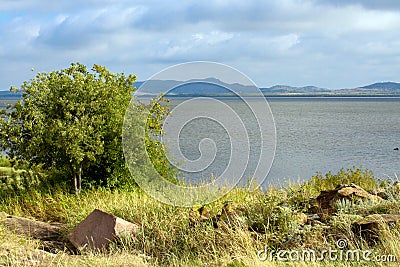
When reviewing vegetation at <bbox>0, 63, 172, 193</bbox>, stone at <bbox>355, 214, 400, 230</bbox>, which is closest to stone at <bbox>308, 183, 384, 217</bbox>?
stone at <bbox>355, 214, 400, 230</bbox>

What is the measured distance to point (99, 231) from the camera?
22.2 feet

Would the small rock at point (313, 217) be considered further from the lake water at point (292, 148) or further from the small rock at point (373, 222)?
the lake water at point (292, 148)

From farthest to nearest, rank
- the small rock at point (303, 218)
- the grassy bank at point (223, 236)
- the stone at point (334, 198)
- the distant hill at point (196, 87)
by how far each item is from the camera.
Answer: the distant hill at point (196, 87)
the stone at point (334, 198)
the small rock at point (303, 218)
the grassy bank at point (223, 236)

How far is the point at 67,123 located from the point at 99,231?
3.24 metres

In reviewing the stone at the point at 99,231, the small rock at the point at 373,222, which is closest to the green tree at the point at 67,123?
the stone at the point at 99,231

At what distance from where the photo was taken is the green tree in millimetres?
9328

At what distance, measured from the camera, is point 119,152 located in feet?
32.4

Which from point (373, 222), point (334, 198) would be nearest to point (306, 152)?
point (334, 198)

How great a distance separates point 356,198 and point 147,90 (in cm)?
389

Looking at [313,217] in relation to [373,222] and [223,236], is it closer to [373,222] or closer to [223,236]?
[373,222]

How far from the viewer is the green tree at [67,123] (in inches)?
367

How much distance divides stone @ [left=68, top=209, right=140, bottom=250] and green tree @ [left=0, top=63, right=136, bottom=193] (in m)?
2.47

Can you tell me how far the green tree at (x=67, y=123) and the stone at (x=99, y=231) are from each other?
2.47 m

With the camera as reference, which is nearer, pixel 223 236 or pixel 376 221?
pixel 376 221
